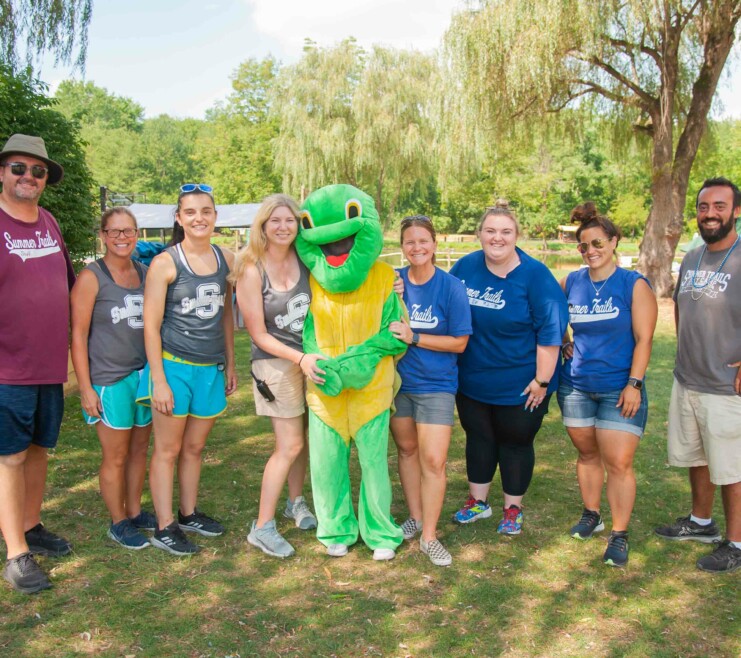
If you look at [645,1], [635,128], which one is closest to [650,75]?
[635,128]

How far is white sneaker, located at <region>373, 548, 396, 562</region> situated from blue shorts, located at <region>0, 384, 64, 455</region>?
1.83 m

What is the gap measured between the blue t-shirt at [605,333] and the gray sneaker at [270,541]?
6.15ft

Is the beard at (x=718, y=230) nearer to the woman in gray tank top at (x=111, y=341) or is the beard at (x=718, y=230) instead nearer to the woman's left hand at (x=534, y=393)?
the woman's left hand at (x=534, y=393)

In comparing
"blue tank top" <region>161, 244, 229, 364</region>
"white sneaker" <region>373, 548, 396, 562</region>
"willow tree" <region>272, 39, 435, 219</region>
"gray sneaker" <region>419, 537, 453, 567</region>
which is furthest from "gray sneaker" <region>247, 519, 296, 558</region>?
"willow tree" <region>272, 39, 435, 219</region>

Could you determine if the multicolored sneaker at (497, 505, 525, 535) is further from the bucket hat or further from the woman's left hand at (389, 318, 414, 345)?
the bucket hat

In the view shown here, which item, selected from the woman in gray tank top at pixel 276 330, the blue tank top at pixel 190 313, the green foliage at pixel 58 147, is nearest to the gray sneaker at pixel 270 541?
the woman in gray tank top at pixel 276 330

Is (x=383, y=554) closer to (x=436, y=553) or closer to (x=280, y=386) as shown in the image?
(x=436, y=553)

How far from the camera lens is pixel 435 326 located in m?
3.75

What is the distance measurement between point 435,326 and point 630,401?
1104mm

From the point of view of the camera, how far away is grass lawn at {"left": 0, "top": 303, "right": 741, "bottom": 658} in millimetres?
3006

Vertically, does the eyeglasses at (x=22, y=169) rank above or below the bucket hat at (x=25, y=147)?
below

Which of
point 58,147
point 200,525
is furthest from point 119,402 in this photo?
point 58,147

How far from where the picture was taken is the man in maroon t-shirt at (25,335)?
3330mm

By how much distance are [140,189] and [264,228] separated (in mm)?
57996
